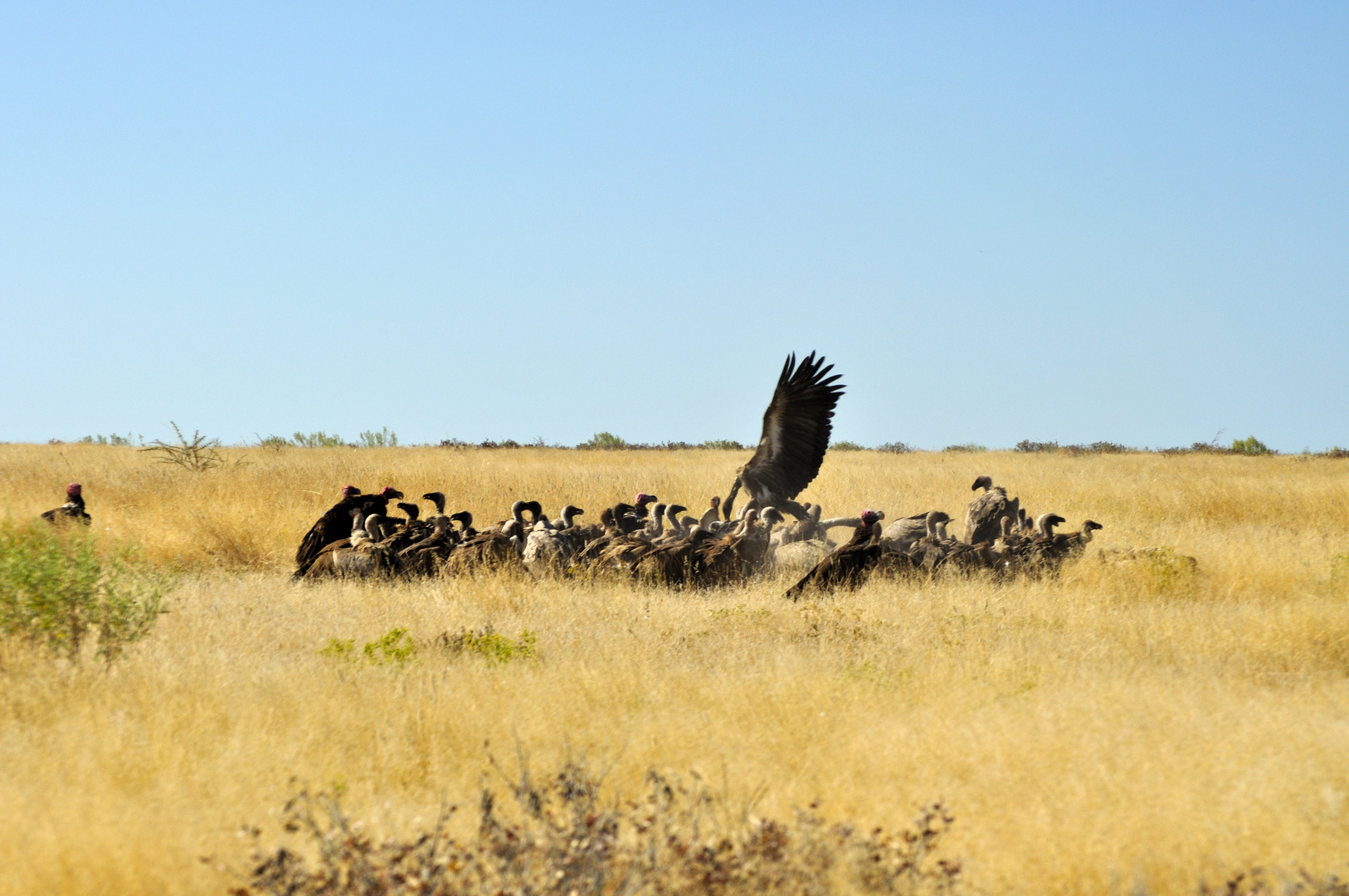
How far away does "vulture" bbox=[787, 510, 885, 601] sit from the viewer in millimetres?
10094

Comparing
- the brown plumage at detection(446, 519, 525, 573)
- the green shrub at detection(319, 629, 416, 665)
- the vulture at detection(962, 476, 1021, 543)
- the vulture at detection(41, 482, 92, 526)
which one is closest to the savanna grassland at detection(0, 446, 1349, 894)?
the green shrub at detection(319, 629, 416, 665)

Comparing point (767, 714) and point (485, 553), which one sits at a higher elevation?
point (485, 553)

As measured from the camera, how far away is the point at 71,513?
13.5 meters

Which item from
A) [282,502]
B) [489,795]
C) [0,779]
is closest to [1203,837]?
[489,795]

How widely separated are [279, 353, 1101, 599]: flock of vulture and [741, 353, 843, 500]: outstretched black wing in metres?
0.01

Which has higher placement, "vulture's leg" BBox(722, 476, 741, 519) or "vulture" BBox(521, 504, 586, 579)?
"vulture's leg" BBox(722, 476, 741, 519)

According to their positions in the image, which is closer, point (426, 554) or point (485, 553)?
point (485, 553)

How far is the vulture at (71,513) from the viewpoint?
12.8 metres

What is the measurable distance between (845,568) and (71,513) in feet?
31.7

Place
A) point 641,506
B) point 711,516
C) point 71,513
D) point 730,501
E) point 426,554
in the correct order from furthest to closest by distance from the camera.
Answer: point 641,506 < point 711,516 < point 730,501 < point 71,513 < point 426,554

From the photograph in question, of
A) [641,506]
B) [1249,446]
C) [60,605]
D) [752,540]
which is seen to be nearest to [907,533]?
[752,540]

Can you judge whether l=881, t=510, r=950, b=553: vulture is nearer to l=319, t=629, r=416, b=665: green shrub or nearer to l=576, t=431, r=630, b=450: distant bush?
l=319, t=629, r=416, b=665: green shrub

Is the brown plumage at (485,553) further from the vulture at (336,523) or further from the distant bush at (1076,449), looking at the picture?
the distant bush at (1076,449)

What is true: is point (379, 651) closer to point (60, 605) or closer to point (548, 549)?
point (60, 605)
